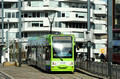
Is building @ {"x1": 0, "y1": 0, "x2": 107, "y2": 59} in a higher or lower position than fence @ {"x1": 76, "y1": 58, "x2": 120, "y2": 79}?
higher

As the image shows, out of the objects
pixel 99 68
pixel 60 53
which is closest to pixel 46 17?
pixel 60 53

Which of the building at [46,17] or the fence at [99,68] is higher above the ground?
the building at [46,17]

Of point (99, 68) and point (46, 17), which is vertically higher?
point (46, 17)

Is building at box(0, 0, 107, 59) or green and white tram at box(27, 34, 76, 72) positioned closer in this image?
green and white tram at box(27, 34, 76, 72)

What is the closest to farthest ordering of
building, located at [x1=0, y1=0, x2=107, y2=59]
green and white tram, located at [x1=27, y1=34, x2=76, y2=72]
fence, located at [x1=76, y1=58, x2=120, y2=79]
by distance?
fence, located at [x1=76, y1=58, x2=120, y2=79] < green and white tram, located at [x1=27, y1=34, x2=76, y2=72] < building, located at [x1=0, y1=0, x2=107, y2=59]

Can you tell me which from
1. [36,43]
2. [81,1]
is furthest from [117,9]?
[36,43]

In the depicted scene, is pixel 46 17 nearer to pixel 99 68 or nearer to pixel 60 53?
pixel 60 53

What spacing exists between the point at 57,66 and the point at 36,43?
677cm

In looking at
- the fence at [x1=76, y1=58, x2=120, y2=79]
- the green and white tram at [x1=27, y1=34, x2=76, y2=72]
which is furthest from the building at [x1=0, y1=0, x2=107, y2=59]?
the green and white tram at [x1=27, y1=34, x2=76, y2=72]

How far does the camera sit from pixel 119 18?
57438mm

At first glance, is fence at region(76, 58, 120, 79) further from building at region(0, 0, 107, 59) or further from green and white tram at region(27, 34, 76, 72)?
building at region(0, 0, 107, 59)

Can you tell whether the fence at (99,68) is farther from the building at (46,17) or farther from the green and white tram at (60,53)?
the building at (46,17)

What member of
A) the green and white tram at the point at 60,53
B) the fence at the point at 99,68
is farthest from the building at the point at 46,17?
the green and white tram at the point at 60,53

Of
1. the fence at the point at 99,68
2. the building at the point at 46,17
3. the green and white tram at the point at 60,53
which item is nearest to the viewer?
the fence at the point at 99,68
